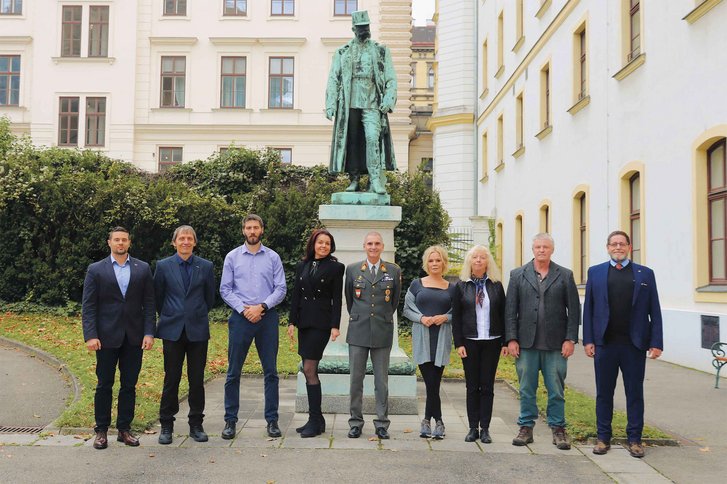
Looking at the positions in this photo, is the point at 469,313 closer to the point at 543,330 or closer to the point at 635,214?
the point at 543,330

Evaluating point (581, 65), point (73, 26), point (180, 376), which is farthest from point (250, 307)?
point (73, 26)

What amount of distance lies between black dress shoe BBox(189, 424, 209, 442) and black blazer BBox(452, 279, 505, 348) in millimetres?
2350

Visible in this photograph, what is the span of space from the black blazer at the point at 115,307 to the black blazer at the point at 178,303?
3.8 inches

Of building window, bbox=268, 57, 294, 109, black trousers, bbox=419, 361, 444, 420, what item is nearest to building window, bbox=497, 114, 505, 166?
building window, bbox=268, 57, 294, 109

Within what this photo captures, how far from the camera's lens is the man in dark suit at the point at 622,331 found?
A: 6004 millimetres

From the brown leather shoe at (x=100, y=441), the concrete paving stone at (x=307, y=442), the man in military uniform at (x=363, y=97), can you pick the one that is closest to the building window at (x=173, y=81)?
the man in military uniform at (x=363, y=97)

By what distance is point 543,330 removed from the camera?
6191 mm

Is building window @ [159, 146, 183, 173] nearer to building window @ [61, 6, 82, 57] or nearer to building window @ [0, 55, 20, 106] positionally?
building window @ [61, 6, 82, 57]

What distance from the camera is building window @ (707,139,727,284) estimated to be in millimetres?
10594

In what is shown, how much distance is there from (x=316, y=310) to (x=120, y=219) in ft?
38.1

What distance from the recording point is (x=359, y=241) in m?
7.79

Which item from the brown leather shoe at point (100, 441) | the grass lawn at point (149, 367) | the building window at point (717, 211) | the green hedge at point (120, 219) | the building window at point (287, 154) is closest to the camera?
the brown leather shoe at point (100, 441)

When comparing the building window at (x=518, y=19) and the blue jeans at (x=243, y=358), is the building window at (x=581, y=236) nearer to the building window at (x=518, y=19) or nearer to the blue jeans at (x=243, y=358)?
the building window at (x=518, y=19)

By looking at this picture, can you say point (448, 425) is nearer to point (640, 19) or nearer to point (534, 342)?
point (534, 342)
